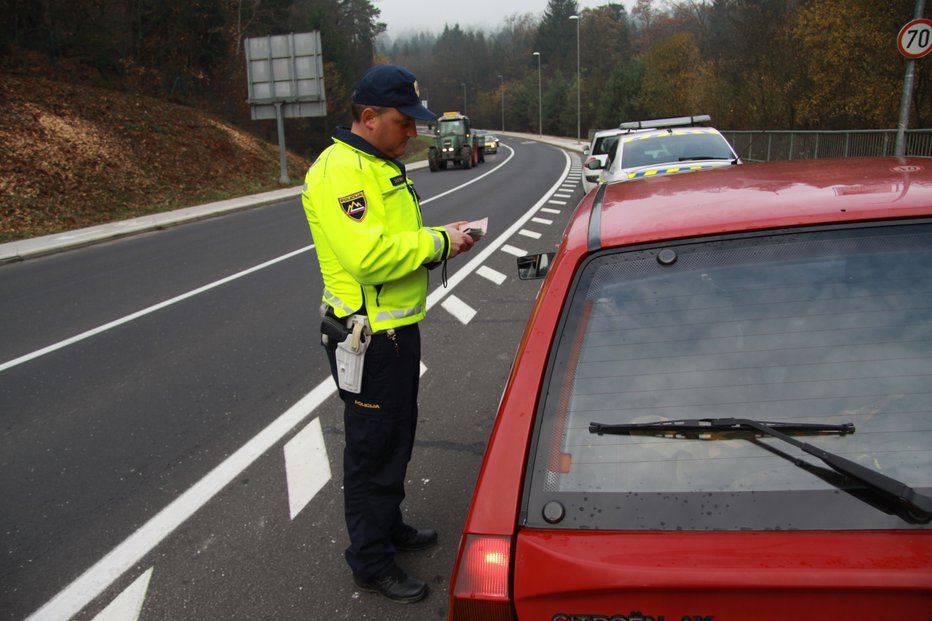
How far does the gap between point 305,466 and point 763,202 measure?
9.64 ft

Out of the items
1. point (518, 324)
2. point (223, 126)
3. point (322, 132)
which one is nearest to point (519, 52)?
point (322, 132)

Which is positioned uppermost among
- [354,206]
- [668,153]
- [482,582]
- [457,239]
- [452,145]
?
[354,206]

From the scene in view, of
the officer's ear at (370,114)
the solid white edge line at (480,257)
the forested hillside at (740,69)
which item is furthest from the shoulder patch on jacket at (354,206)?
the forested hillside at (740,69)

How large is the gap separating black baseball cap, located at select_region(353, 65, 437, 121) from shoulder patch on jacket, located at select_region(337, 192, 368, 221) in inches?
15.3

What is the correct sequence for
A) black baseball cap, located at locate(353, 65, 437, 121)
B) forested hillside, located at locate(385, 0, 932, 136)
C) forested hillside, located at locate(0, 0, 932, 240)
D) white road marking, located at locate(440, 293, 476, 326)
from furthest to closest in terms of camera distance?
forested hillside, located at locate(385, 0, 932, 136), forested hillside, located at locate(0, 0, 932, 240), white road marking, located at locate(440, 293, 476, 326), black baseball cap, located at locate(353, 65, 437, 121)

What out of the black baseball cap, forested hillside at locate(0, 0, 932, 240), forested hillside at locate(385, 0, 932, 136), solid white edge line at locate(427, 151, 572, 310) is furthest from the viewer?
forested hillside at locate(385, 0, 932, 136)

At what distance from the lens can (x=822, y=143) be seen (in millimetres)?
20234

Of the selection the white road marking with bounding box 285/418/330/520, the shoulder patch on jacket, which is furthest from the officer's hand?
the white road marking with bounding box 285/418/330/520

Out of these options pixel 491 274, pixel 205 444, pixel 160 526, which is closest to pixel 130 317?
pixel 205 444

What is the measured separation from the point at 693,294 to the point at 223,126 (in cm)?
3021

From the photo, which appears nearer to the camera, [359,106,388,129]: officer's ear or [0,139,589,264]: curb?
[359,106,388,129]: officer's ear

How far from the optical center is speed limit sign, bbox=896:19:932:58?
12555mm

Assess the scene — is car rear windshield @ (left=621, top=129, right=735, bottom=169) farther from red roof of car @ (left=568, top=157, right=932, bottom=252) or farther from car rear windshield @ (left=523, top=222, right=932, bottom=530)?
car rear windshield @ (left=523, top=222, right=932, bottom=530)

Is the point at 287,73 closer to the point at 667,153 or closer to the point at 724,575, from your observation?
the point at 667,153
